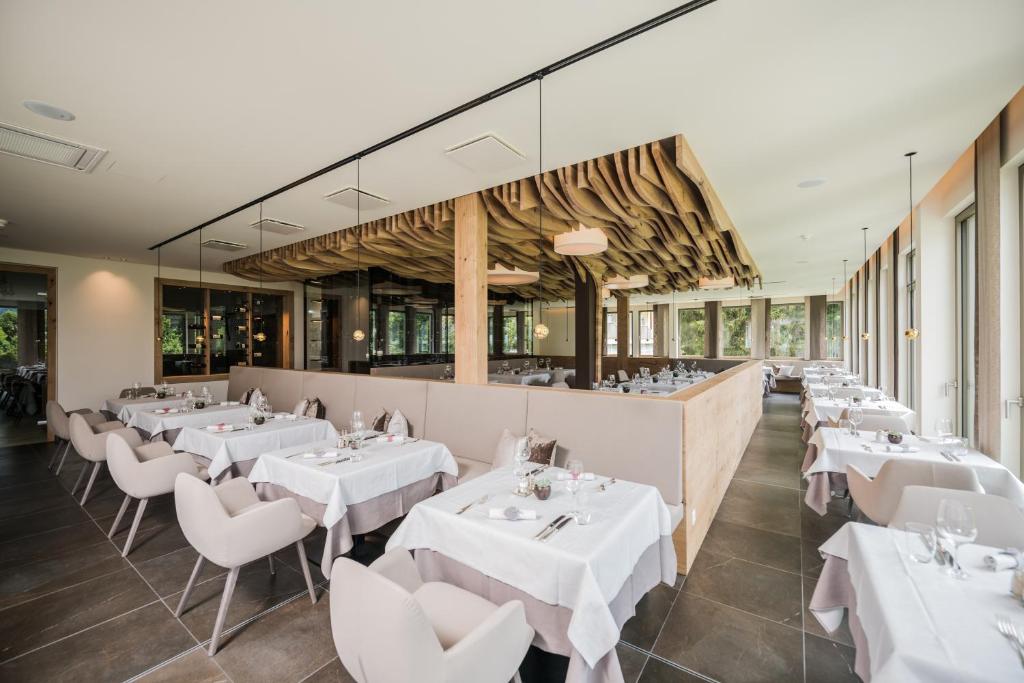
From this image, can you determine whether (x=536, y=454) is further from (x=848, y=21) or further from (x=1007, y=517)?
(x=848, y=21)

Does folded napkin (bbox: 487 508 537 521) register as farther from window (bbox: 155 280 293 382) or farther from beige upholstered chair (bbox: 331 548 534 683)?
window (bbox: 155 280 293 382)

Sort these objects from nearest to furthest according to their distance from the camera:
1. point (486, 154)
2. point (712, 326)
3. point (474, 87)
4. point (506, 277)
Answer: point (474, 87), point (486, 154), point (506, 277), point (712, 326)

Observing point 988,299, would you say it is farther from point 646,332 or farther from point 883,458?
point 646,332

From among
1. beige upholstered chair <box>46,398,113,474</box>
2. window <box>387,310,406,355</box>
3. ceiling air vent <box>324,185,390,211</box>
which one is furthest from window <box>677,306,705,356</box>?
beige upholstered chair <box>46,398,113,474</box>

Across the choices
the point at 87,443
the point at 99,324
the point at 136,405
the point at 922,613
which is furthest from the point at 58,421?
the point at 922,613

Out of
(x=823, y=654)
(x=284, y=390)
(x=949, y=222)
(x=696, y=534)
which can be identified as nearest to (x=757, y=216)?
(x=949, y=222)

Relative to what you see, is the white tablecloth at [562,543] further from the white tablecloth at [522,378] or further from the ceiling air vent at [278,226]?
the white tablecloth at [522,378]

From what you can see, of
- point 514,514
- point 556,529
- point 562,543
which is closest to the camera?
point 562,543

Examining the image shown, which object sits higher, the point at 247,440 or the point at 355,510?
the point at 247,440

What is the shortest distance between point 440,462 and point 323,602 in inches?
50.4

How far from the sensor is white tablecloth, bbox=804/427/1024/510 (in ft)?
10.0

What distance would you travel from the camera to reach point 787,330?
16.7 meters

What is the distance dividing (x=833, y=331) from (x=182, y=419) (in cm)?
1933

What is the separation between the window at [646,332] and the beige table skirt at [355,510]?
55.1 feet
